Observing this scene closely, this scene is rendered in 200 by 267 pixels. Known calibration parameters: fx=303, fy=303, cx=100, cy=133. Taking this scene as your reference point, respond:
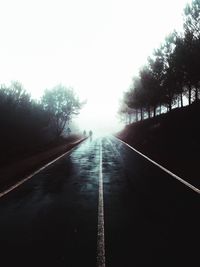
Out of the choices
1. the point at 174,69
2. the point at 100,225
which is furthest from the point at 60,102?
the point at 100,225

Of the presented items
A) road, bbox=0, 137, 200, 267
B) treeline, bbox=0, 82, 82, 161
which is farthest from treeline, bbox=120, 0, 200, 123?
road, bbox=0, 137, 200, 267

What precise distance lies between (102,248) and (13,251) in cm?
141

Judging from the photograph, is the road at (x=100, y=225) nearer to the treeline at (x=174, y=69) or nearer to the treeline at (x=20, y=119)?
the treeline at (x=20, y=119)

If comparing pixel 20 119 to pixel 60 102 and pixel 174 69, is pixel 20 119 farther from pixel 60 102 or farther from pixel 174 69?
pixel 60 102

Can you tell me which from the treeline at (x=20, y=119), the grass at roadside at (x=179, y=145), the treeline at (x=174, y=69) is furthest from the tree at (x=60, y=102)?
the grass at roadside at (x=179, y=145)

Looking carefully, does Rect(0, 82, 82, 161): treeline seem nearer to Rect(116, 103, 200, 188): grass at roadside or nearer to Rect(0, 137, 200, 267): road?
Rect(116, 103, 200, 188): grass at roadside

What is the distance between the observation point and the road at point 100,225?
4520mm

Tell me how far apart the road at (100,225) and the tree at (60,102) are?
125 ft

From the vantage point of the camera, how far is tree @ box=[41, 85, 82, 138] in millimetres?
47844

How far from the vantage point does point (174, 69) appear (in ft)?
111

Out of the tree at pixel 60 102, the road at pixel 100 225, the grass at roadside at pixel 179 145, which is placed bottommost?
the road at pixel 100 225

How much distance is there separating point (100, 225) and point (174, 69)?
3018 cm

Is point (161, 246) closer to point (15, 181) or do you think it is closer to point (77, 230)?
point (77, 230)

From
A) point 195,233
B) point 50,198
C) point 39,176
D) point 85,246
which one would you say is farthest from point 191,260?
point 39,176
